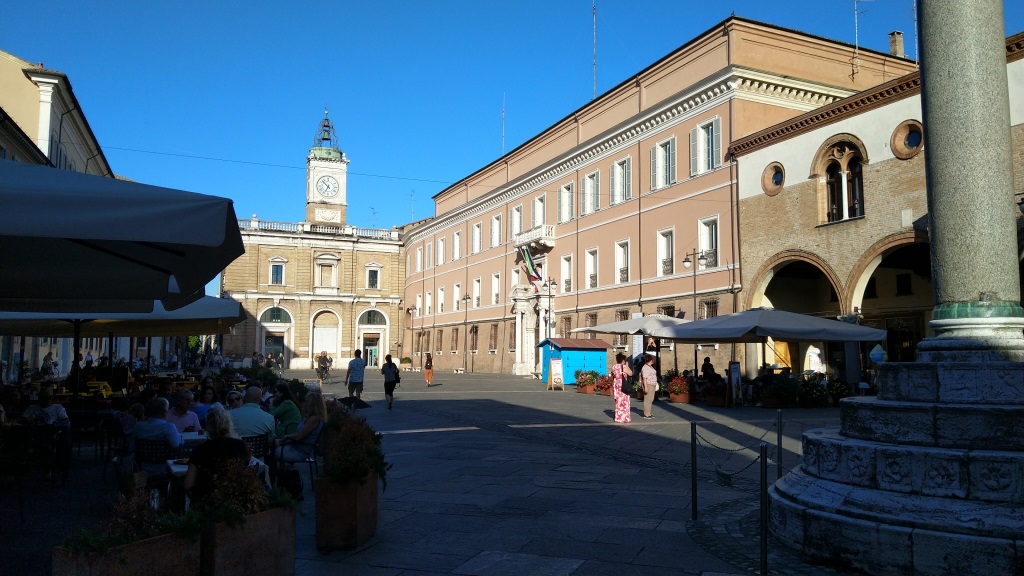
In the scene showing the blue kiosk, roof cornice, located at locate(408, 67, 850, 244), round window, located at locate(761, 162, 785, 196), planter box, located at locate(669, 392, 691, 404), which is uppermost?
roof cornice, located at locate(408, 67, 850, 244)

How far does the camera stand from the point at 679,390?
891 inches

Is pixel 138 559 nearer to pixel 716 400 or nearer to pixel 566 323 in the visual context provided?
pixel 716 400

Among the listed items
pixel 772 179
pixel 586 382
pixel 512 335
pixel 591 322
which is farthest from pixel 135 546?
pixel 512 335

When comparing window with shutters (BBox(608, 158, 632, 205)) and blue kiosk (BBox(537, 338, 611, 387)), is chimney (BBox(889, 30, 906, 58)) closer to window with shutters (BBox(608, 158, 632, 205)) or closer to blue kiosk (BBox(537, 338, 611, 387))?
window with shutters (BBox(608, 158, 632, 205))

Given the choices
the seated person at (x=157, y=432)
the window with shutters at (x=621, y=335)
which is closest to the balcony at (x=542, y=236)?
the window with shutters at (x=621, y=335)

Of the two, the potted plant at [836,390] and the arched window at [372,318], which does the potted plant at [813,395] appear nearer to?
the potted plant at [836,390]

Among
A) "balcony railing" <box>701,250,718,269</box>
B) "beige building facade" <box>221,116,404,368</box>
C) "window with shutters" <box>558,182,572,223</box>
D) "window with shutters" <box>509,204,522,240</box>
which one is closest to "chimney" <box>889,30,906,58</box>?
"balcony railing" <box>701,250,718,269</box>

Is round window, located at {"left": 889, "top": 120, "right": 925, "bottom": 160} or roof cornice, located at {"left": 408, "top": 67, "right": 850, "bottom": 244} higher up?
roof cornice, located at {"left": 408, "top": 67, "right": 850, "bottom": 244}

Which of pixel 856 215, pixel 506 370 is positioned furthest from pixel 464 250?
pixel 856 215

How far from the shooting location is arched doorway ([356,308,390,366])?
66750 mm

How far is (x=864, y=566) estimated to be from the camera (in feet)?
17.5

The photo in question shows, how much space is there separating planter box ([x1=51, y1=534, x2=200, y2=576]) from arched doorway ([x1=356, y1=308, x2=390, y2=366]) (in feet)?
207

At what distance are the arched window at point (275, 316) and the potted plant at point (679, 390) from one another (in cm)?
4612

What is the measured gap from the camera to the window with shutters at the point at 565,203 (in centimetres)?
3894
